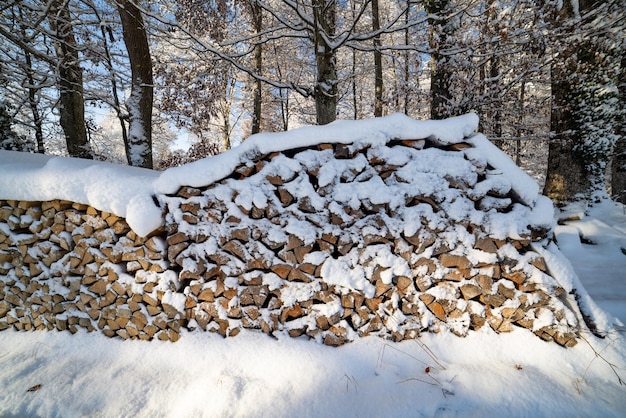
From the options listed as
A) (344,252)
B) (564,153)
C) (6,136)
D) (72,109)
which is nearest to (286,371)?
(344,252)

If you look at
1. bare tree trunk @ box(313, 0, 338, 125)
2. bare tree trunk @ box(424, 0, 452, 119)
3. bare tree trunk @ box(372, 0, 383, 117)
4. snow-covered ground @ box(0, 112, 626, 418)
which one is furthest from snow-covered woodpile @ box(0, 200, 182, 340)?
bare tree trunk @ box(372, 0, 383, 117)

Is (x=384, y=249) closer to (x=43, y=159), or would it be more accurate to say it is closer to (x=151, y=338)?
(x=151, y=338)

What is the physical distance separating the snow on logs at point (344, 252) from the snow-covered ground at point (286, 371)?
0.14m

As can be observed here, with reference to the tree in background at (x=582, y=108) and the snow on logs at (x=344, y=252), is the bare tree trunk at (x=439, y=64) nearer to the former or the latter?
the tree in background at (x=582, y=108)

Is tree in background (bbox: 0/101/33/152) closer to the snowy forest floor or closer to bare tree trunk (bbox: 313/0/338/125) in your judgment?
the snowy forest floor

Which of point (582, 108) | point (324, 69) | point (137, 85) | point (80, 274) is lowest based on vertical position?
point (80, 274)

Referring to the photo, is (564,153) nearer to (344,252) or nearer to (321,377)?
(344,252)

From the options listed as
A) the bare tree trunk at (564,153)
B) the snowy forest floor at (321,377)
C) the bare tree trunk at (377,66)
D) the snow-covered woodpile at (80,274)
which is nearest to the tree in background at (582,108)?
the bare tree trunk at (564,153)

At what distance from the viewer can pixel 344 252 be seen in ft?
8.01

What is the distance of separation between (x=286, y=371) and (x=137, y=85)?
16.3 feet

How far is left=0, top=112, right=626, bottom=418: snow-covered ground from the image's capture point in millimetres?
1899

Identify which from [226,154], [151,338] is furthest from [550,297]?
[151,338]

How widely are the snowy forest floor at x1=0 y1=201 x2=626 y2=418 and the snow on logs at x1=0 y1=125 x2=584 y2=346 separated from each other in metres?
0.14

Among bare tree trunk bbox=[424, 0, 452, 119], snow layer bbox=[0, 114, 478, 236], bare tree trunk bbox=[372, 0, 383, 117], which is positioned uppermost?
bare tree trunk bbox=[372, 0, 383, 117]
